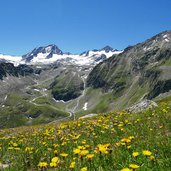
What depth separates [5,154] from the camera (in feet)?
41.9

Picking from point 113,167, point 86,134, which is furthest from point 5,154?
point 113,167

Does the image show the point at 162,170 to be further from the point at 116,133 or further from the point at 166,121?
the point at 166,121

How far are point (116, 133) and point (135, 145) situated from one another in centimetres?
333

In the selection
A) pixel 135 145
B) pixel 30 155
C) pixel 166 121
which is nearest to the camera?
pixel 135 145

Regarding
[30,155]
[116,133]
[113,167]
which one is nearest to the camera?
[113,167]

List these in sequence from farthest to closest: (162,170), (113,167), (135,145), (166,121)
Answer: (166,121)
(135,145)
(113,167)
(162,170)

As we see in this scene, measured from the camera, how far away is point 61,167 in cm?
770

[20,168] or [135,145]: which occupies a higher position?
[135,145]

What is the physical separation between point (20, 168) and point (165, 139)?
446cm

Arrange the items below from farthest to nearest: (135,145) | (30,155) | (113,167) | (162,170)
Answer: (30,155) → (135,145) → (113,167) → (162,170)

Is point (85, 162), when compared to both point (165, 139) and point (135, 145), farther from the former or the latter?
point (165, 139)

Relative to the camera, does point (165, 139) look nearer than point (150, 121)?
Yes

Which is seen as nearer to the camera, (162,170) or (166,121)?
(162,170)

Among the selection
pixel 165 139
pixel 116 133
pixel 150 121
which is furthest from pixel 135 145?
pixel 150 121
